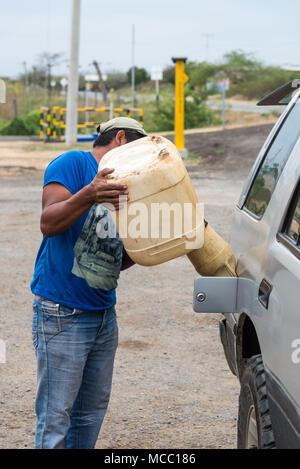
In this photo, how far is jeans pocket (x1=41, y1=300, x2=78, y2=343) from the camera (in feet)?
10.8

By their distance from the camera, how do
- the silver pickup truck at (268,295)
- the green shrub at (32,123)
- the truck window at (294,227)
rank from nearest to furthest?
1. the silver pickup truck at (268,295)
2. the truck window at (294,227)
3. the green shrub at (32,123)

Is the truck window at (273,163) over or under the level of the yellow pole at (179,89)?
under

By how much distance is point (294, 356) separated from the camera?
261 cm

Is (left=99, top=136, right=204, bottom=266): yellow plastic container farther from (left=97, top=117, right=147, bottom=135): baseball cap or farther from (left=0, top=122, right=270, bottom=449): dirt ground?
(left=0, top=122, right=270, bottom=449): dirt ground

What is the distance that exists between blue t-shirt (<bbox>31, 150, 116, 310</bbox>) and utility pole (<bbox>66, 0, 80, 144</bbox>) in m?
25.9

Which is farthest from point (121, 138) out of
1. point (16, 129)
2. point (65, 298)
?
point (16, 129)

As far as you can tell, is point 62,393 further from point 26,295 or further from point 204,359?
point 26,295

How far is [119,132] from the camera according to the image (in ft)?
10.6

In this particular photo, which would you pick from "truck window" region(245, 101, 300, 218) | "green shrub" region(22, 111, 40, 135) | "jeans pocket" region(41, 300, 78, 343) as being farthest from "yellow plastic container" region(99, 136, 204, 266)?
"green shrub" region(22, 111, 40, 135)

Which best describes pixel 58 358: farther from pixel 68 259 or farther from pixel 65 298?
pixel 68 259

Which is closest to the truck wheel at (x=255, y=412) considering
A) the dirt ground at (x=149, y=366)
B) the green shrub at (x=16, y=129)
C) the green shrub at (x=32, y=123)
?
the dirt ground at (x=149, y=366)

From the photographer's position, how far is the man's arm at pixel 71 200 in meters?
2.90

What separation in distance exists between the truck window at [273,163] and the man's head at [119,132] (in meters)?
0.67

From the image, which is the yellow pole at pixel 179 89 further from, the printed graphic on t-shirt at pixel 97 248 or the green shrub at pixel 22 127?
the printed graphic on t-shirt at pixel 97 248
